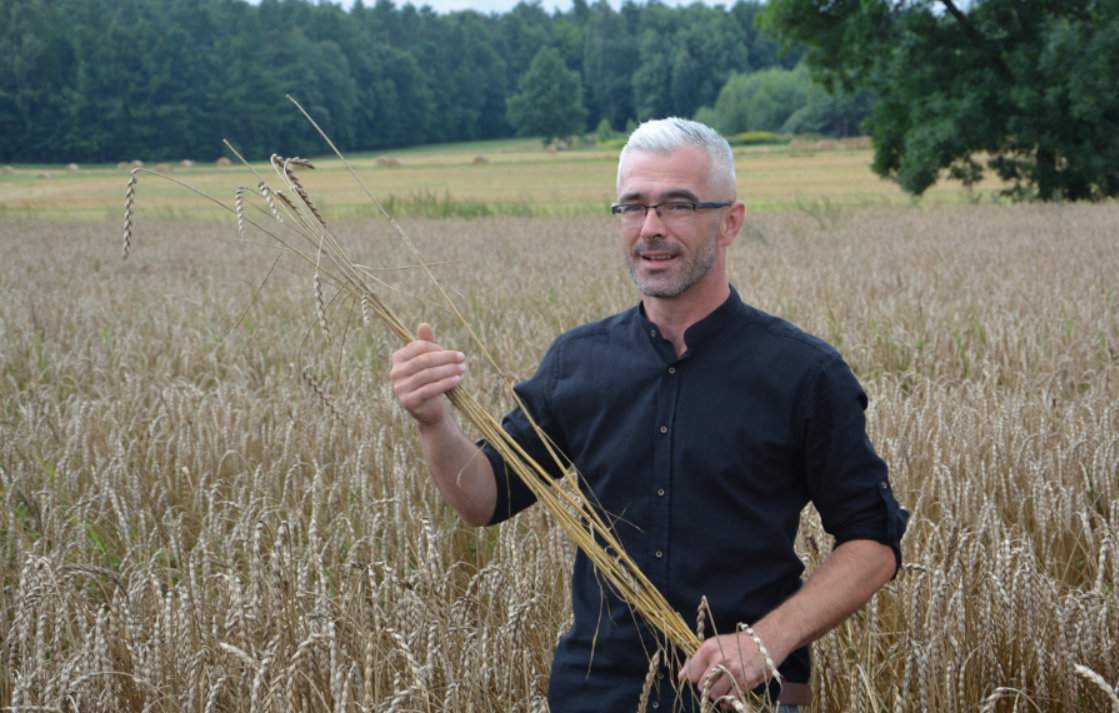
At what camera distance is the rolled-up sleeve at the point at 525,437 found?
2.17 m

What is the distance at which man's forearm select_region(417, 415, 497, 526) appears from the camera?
1.97m

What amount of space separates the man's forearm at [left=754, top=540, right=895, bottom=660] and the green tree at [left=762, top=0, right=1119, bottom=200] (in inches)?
861

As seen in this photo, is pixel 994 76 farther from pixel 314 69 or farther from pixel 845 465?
pixel 314 69

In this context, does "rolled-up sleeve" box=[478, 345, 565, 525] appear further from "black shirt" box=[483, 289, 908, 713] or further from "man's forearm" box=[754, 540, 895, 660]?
"man's forearm" box=[754, 540, 895, 660]

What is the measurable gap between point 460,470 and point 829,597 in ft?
2.28

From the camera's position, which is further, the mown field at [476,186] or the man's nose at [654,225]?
the mown field at [476,186]

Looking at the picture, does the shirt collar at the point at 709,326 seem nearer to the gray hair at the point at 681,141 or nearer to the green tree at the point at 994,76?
the gray hair at the point at 681,141

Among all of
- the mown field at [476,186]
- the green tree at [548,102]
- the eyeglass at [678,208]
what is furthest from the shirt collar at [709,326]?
the green tree at [548,102]

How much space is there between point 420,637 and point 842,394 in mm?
1027

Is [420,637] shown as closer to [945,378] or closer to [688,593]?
[688,593]

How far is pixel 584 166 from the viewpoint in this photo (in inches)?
2039

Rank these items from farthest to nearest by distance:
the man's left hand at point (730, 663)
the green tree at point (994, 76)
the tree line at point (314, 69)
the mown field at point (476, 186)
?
the tree line at point (314, 69) → the mown field at point (476, 186) → the green tree at point (994, 76) → the man's left hand at point (730, 663)

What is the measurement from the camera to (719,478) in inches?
76.3

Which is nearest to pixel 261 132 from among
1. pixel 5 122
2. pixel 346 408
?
pixel 5 122
